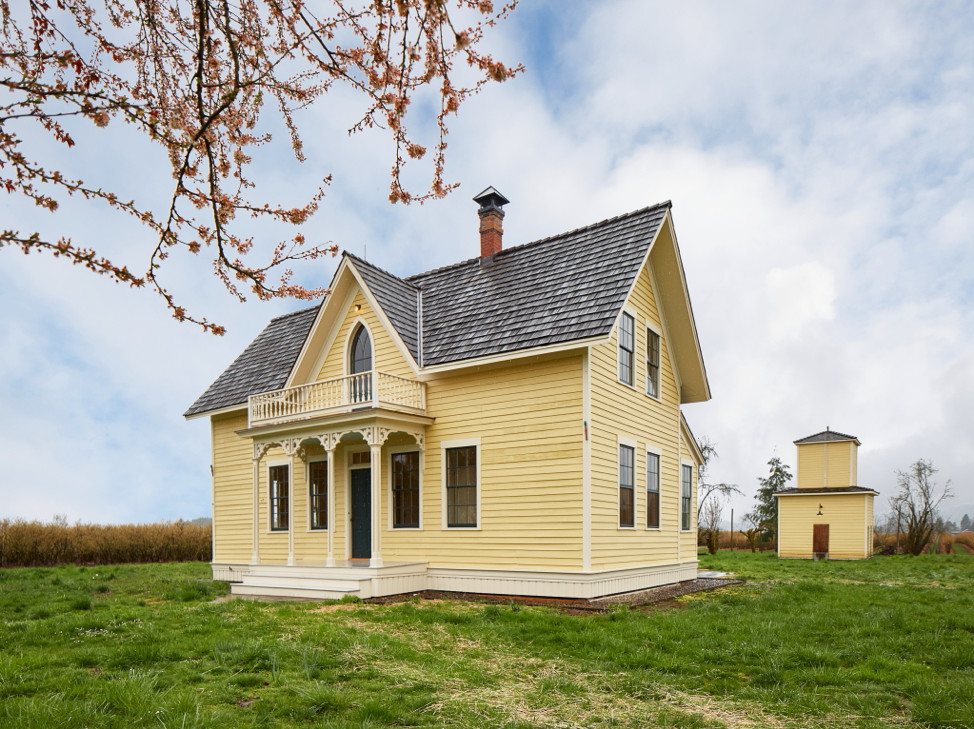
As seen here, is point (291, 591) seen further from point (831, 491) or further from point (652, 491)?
point (831, 491)

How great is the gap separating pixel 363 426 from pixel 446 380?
2.14 meters

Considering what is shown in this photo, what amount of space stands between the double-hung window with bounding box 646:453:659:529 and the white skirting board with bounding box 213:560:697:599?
3.63 feet

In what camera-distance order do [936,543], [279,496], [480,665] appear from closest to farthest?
1. [480,665]
2. [279,496]
3. [936,543]

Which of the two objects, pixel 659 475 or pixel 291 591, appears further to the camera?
pixel 659 475

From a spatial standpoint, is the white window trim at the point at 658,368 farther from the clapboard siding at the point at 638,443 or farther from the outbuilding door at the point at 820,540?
the outbuilding door at the point at 820,540

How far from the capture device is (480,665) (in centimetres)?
802

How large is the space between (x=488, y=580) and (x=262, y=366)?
10728 mm

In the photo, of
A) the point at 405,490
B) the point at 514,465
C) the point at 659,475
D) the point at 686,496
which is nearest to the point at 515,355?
the point at 514,465

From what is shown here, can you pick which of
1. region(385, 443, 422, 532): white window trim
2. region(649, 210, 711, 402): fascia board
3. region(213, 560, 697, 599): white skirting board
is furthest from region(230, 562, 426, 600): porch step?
region(649, 210, 711, 402): fascia board

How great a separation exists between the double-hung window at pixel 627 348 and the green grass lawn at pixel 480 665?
530cm

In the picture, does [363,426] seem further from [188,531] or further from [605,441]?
[188,531]

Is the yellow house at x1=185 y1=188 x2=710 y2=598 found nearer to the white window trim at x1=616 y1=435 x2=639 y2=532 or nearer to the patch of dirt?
the white window trim at x1=616 y1=435 x2=639 y2=532

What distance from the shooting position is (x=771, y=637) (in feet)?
31.4

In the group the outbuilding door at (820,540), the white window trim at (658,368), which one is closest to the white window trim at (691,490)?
the white window trim at (658,368)
